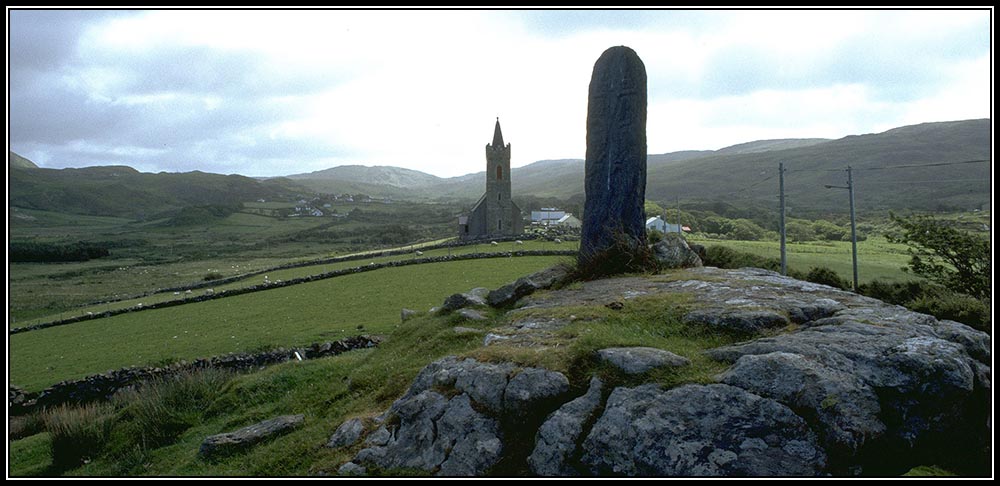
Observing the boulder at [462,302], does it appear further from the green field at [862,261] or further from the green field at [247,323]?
the green field at [862,261]

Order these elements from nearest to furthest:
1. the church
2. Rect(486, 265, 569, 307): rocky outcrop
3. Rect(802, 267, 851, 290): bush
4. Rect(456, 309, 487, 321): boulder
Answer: Rect(456, 309, 487, 321): boulder → Rect(486, 265, 569, 307): rocky outcrop → Rect(802, 267, 851, 290): bush → the church

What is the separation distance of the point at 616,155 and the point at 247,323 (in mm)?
19675

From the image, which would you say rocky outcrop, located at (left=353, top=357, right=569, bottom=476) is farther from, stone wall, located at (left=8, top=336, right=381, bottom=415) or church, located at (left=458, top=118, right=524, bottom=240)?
church, located at (left=458, top=118, right=524, bottom=240)

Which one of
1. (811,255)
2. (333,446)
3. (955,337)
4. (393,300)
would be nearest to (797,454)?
(955,337)

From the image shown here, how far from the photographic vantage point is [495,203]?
70500 mm

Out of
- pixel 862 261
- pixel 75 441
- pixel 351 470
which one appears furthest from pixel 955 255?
pixel 75 441

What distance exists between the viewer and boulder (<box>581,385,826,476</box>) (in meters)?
4.90

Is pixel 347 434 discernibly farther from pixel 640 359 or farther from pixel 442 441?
pixel 640 359

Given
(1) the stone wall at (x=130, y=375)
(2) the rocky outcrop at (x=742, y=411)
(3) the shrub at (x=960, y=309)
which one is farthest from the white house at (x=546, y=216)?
(2) the rocky outcrop at (x=742, y=411)

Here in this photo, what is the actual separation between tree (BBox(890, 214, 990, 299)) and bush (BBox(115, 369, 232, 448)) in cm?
2081

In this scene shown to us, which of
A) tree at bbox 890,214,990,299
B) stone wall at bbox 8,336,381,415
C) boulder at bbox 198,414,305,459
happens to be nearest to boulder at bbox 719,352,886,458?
boulder at bbox 198,414,305,459

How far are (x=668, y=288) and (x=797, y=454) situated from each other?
17.3ft

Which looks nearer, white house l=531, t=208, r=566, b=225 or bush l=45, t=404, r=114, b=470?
bush l=45, t=404, r=114, b=470

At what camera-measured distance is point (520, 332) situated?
859 centimetres
